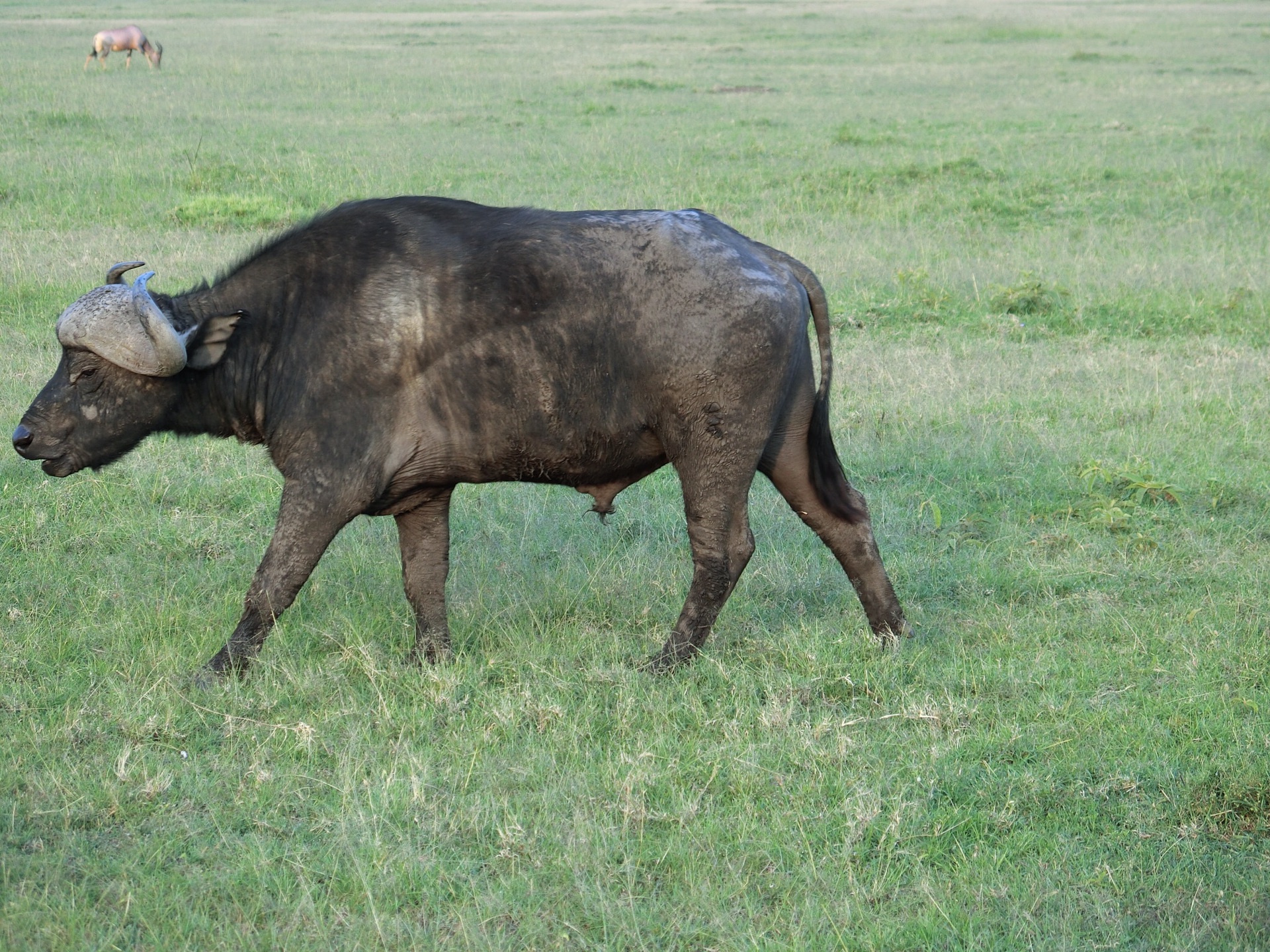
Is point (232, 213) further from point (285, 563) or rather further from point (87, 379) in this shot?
point (285, 563)

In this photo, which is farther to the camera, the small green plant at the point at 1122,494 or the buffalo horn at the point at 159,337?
the small green plant at the point at 1122,494

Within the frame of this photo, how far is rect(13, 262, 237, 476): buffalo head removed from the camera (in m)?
5.02

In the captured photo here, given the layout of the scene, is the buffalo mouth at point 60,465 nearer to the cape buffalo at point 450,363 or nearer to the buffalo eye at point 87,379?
the cape buffalo at point 450,363

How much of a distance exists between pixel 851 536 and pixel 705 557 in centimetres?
66

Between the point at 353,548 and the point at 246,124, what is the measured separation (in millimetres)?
14665

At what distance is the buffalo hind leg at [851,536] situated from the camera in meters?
5.52

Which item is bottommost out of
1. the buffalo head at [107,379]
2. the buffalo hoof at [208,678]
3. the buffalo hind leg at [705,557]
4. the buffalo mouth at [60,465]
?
the buffalo hoof at [208,678]

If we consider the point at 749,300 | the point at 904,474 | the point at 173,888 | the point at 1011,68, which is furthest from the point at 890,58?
the point at 173,888

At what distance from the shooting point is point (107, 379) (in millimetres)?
5172

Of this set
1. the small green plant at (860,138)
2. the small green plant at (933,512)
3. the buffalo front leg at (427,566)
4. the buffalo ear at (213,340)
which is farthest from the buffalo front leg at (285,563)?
the small green plant at (860,138)

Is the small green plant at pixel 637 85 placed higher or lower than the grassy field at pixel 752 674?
lower

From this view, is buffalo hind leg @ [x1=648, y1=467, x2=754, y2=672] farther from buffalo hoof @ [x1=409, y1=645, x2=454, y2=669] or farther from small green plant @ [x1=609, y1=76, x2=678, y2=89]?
small green plant @ [x1=609, y1=76, x2=678, y2=89]

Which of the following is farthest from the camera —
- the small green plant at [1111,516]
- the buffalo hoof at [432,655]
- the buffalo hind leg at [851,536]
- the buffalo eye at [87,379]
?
the small green plant at [1111,516]

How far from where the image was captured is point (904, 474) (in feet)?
24.9
